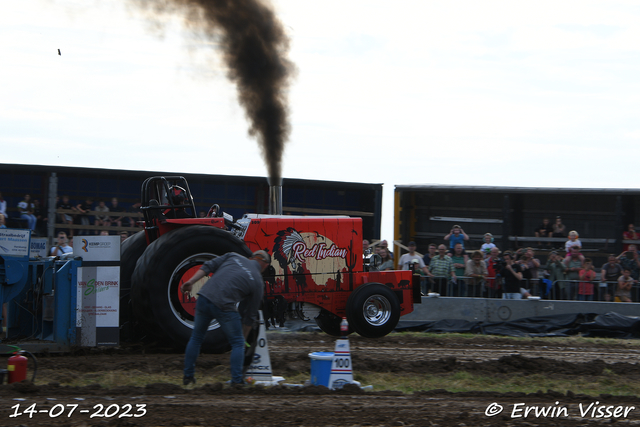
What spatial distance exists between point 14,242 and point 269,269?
10.0 ft

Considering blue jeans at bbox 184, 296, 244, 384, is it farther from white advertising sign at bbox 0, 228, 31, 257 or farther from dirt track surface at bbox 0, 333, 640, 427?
white advertising sign at bbox 0, 228, 31, 257

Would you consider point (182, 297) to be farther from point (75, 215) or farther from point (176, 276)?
point (75, 215)

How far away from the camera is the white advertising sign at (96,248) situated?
8828mm

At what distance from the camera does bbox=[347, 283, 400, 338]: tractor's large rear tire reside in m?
9.60

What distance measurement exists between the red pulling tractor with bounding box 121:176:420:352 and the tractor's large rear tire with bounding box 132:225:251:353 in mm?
11

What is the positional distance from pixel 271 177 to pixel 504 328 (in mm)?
4888

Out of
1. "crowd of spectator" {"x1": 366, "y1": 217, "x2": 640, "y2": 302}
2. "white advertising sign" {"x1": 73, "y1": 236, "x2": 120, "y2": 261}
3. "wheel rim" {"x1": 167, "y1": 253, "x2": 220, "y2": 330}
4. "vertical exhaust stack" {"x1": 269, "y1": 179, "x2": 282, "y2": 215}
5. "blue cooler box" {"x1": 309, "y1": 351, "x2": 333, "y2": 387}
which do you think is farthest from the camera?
"crowd of spectator" {"x1": 366, "y1": 217, "x2": 640, "y2": 302}

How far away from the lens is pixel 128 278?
9711mm

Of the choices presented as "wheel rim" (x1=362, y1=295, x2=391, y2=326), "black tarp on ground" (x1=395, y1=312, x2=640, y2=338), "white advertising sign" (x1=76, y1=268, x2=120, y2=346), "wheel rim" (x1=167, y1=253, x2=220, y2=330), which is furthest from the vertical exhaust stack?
"black tarp on ground" (x1=395, y1=312, x2=640, y2=338)

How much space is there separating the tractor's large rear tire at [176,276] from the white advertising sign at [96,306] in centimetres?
44

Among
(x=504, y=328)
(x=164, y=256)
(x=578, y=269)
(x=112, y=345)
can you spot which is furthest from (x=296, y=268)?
(x=578, y=269)

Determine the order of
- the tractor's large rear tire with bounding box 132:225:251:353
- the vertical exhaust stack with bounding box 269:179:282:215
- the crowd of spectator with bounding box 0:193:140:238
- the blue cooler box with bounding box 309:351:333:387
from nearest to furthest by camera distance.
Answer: the blue cooler box with bounding box 309:351:333:387 < the tractor's large rear tire with bounding box 132:225:251:353 < the vertical exhaust stack with bounding box 269:179:282:215 < the crowd of spectator with bounding box 0:193:140:238

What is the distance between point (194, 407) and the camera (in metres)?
5.80

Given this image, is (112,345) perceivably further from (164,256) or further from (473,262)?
(473,262)
